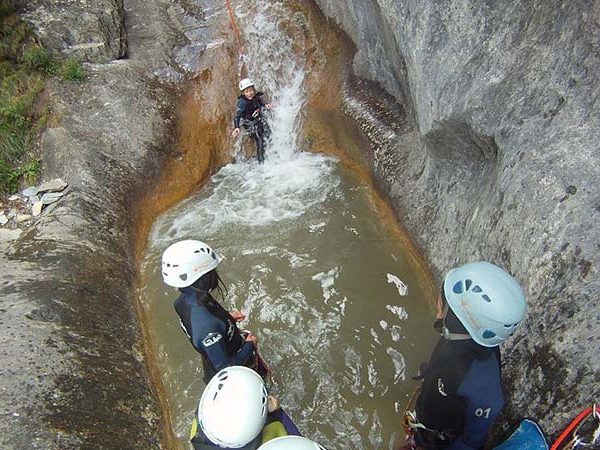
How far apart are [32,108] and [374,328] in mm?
6735

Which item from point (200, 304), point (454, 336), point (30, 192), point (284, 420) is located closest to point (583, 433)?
point (454, 336)

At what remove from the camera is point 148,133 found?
866 cm

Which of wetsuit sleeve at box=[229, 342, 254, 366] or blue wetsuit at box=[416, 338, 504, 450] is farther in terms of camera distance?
wetsuit sleeve at box=[229, 342, 254, 366]

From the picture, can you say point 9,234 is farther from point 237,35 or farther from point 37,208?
point 237,35

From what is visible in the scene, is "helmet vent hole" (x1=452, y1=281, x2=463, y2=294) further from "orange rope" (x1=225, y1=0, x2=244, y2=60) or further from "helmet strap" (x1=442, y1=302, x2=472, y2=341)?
"orange rope" (x1=225, y1=0, x2=244, y2=60)

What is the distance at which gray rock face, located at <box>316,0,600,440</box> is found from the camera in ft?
12.5

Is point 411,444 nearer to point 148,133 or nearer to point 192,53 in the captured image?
point 148,133

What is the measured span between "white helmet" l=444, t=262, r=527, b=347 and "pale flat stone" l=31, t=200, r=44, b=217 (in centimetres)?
620

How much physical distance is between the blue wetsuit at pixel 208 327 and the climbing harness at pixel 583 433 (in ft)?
8.22

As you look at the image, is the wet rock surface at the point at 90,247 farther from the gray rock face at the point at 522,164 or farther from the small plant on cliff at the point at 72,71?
the gray rock face at the point at 522,164

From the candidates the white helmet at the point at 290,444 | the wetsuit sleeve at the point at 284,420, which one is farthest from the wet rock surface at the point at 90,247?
the white helmet at the point at 290,444

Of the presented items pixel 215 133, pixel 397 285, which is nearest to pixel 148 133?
pixel 215 133

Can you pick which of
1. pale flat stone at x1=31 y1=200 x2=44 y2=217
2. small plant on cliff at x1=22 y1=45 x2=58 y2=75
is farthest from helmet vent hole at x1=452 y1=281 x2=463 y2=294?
small plant on cliff at x1=22 y1=45 x2=58 y2=75

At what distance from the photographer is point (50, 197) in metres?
7.31
